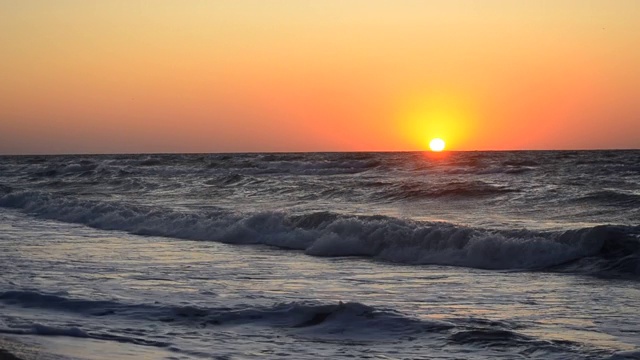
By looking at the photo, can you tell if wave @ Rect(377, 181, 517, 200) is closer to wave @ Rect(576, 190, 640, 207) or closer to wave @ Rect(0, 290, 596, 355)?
wave @ Rect(576, 190, 640, 207)

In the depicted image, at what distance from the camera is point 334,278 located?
39.8 feet

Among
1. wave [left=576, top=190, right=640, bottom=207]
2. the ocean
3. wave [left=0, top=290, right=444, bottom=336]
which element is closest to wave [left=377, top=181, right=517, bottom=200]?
the ocean

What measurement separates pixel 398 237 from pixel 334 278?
3.86 metres

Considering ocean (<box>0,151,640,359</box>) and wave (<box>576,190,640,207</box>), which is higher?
wave (<box>576,190,640,207</box>)

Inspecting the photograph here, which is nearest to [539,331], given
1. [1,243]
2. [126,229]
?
[1,243]

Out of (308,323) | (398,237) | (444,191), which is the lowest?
(308,323)

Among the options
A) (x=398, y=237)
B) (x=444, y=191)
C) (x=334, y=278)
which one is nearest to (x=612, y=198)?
(x=444, y=191)

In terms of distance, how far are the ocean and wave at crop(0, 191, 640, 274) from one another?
0.13ft

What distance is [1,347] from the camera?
23.7ft

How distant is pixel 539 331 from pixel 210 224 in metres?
12.3

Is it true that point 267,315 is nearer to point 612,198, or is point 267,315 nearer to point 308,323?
point 308,323

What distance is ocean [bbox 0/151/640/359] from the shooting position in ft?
26.1

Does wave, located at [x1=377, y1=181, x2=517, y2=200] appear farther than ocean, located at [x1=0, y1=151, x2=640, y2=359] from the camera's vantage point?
Yes

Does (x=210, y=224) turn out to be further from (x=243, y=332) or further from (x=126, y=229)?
(x=243, y=332)
